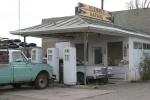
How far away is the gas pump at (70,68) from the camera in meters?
20.5

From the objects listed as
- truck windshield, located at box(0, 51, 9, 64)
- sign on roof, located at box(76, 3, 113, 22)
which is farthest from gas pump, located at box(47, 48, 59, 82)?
truck windshield, located at box(0, 51, 9, 64)

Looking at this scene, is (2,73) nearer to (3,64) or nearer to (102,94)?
(3,64)

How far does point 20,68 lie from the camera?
18094 mm

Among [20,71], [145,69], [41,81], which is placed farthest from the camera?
[145,69]

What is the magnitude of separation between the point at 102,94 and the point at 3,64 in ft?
15.9

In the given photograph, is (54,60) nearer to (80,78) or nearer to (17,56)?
(80,78)

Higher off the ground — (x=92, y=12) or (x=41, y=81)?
(x=92, y=12)

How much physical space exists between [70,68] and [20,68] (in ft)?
11.2

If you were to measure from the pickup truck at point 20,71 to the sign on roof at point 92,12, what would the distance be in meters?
4.75

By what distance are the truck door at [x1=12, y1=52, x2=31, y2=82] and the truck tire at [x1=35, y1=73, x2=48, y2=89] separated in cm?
70

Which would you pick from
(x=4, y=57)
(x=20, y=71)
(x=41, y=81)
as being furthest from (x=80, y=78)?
(x=4, y=57)

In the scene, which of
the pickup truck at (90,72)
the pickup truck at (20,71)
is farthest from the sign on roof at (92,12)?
the pickup truck at (20,71)

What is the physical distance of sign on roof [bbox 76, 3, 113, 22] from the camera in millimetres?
22819

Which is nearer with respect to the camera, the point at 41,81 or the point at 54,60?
the point at 41,81
